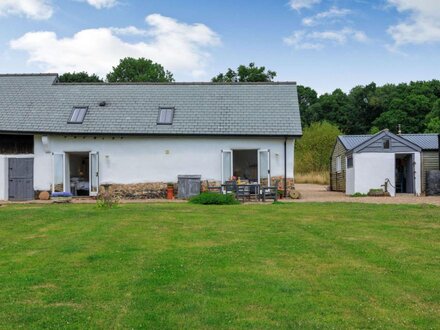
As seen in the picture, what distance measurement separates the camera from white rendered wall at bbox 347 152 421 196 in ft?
78.5

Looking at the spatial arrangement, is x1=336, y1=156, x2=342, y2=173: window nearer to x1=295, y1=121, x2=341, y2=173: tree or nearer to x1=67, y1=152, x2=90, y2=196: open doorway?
x1=295, y1=121, x2=341, y2=173: tree

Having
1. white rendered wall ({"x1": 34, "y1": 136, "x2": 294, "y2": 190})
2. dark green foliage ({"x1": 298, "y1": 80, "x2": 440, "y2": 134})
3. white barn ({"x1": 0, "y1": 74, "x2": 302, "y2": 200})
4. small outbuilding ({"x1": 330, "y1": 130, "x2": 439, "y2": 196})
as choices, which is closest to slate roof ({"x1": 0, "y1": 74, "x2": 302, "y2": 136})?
white barn ({"x1": 0, "y1": 74, "x2": 302, "y2": 200})

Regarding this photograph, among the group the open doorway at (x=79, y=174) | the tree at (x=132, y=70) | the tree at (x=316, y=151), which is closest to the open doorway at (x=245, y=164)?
the open doorway at (x=79, y=174)

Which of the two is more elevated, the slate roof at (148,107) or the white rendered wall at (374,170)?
the slate roof at (148,107)

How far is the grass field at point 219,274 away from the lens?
508 cm

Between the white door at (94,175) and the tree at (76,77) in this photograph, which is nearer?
the white door at (94,175)

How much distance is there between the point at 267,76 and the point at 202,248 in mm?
48137

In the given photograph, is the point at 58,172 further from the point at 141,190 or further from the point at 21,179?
the point at 141,190

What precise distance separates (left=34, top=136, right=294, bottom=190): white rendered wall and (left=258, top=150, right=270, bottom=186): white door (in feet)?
1.04

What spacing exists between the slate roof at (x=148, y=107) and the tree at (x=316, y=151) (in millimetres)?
21211

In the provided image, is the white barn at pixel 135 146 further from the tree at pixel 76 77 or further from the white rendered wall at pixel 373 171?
the tree at pixel 76 77

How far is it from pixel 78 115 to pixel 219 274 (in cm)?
1852

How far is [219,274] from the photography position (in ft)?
22.1

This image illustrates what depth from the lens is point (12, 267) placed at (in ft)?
24.1
